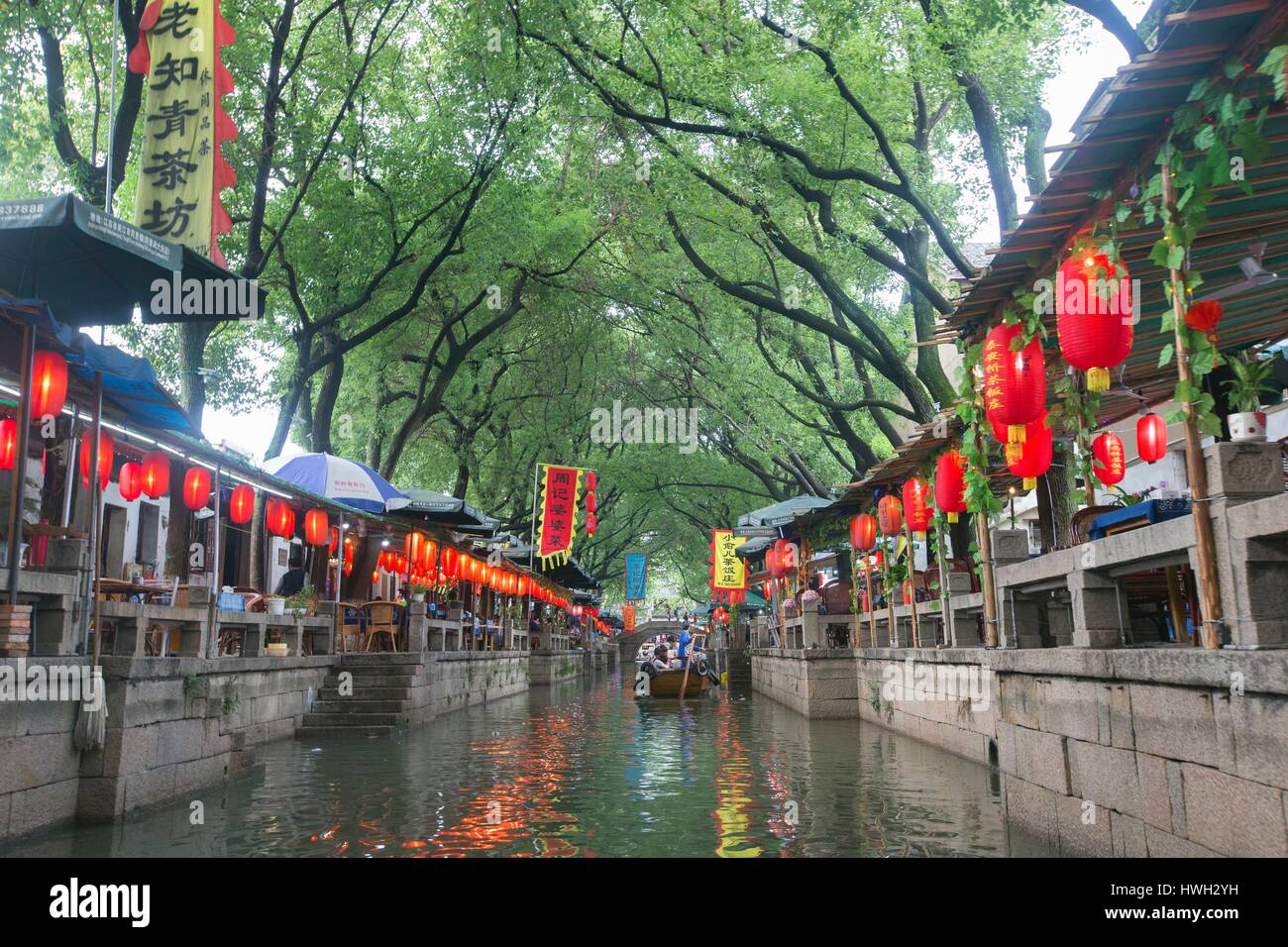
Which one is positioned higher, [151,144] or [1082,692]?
[151,144]

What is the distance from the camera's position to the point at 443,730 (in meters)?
16.2

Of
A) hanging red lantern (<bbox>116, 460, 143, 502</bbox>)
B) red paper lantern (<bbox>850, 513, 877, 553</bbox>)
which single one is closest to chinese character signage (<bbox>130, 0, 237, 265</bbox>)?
hanging red lantern (<bbox>116, 460, 143, 502</bbox>)

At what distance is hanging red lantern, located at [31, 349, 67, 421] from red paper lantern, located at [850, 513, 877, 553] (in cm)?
A: 1277

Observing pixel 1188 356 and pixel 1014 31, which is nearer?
pixel 1188 356

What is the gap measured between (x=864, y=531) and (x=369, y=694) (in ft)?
31.3

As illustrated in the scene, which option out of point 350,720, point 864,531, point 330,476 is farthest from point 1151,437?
point 330,476

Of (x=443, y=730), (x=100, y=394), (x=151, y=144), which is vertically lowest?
(x=443, y=730)

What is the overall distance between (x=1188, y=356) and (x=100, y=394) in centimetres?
918

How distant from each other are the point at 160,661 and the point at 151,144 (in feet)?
22.8

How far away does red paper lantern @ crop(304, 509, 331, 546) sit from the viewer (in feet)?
55.3

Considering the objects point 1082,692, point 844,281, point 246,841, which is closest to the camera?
point 1082,692

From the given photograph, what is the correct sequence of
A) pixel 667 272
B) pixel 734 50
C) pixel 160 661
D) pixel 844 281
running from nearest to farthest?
pixel 160 661 → pixel 734 50 → pixel 844 281 → pixel 667 272

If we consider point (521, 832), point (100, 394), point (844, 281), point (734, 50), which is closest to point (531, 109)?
point (734, 50)

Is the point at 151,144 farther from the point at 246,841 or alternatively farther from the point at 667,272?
the point at 667,272
